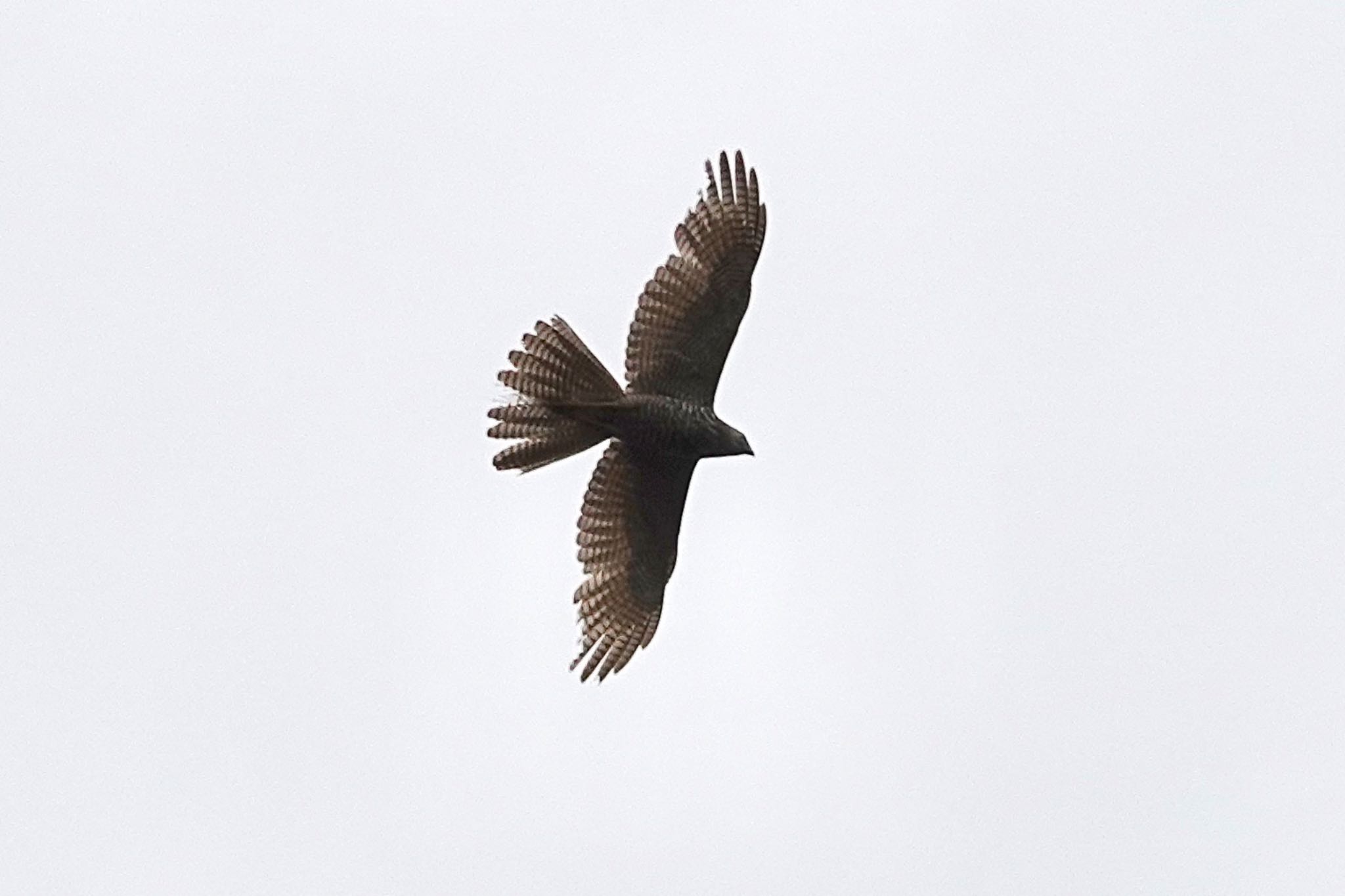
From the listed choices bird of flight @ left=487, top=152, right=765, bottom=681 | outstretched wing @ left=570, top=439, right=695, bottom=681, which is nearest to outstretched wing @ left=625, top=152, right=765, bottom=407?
bird of flight @ left=487, top=152, right=765, bottom=681

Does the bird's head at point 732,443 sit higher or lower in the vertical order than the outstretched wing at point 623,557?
higher

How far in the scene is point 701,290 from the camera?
27.1m

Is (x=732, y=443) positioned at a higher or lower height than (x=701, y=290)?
lower

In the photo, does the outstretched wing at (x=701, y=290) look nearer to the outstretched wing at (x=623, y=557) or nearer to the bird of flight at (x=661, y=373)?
the bird of flight at (x=661, y=373)

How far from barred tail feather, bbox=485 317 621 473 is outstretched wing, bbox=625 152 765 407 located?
578 mm

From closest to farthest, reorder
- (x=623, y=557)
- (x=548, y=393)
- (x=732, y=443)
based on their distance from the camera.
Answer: (x=548, y=393)
(x=732, y=443)
(x=623, y=557)

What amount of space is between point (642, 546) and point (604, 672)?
1.34 meters

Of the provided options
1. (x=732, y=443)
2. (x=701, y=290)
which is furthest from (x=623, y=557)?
(x=701, y=290)

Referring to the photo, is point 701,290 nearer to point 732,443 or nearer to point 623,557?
point 732,443

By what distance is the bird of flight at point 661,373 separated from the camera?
26688mm

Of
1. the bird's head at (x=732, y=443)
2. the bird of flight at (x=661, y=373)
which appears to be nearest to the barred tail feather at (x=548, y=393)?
the bird of flight at (x=661, y=373)

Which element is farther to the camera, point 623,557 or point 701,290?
point 623,557

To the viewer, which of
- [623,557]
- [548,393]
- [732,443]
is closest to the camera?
[548,393]

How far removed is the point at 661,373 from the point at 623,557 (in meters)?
2.34
